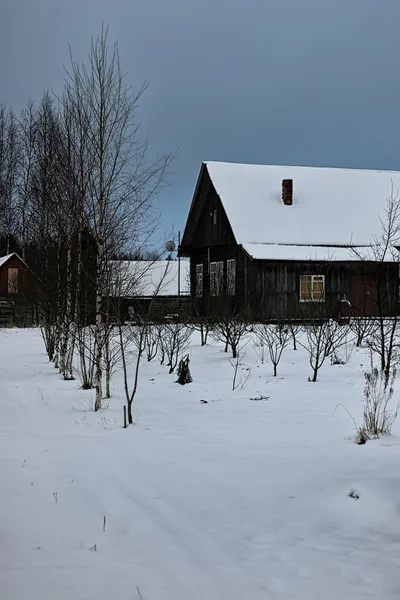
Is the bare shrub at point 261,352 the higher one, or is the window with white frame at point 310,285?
the window with white frame at point 310,285

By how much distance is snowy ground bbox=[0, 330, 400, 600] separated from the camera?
3594mm

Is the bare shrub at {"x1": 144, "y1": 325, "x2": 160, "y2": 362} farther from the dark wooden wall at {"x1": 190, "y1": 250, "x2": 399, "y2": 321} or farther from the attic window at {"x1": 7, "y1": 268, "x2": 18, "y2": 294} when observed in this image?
the attic window at {"x1": 7, "y1": 268, "x2": 18, "y2": 294}

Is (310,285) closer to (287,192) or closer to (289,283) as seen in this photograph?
(289,283)

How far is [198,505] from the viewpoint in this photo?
5.00 metres

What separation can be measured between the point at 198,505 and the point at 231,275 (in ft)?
69.5

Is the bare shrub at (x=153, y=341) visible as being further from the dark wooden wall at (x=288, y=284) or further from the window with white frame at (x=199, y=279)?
the window with white frame at (x=199, y=279)

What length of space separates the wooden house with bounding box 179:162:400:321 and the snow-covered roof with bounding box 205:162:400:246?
1.7 inches

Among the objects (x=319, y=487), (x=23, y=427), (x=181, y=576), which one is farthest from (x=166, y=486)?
(x=23, y=427)

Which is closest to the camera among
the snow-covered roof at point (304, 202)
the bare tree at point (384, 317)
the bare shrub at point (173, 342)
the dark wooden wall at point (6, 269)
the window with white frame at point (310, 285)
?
the bare tree at point (384, 317)

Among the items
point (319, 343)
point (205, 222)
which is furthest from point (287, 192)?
point (319, 343)

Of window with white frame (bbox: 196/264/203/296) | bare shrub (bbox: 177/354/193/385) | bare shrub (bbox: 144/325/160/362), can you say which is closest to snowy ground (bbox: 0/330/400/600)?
Result: bare shrub (bbox: 177/354/193/385)

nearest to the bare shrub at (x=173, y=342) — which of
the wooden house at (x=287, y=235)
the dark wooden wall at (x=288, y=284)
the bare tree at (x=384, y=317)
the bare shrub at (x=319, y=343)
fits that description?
the bare shrub at (x=319, y=343)

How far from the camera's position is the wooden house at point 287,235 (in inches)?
965

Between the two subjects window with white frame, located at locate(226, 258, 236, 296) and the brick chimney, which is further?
the brick chimney
